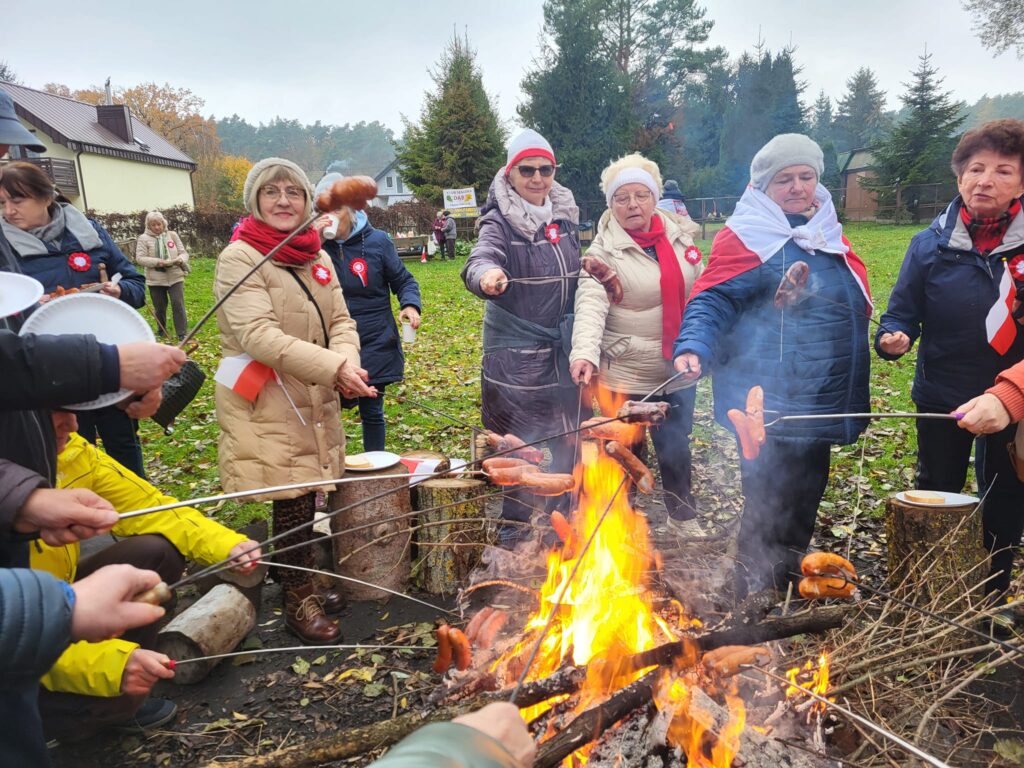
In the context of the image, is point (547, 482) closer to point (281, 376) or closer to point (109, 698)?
point (281, 376)

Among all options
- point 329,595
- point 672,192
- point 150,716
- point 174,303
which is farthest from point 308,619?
point 174,303

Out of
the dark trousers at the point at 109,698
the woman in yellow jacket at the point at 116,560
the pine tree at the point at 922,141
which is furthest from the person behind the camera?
the pine tree at the point at 922,141

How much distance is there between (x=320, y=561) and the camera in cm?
433

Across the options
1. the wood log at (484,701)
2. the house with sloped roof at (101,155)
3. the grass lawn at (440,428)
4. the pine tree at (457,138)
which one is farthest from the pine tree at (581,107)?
the wood log at (484,701)

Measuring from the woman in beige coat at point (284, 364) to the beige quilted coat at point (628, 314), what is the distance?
149 cm

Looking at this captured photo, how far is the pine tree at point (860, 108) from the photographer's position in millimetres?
59769

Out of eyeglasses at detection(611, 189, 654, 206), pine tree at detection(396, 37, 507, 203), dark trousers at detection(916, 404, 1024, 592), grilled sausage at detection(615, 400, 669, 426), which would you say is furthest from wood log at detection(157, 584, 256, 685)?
pine tree at detection(396, 37, 507, 203)

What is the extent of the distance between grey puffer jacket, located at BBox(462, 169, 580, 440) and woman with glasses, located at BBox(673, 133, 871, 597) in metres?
1.01

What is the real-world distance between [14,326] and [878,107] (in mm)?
76744

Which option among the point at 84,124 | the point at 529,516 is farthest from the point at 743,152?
the point at 84,124

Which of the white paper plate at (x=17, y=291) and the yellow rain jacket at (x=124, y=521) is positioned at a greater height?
the white paper plate at (x=17, y=291)

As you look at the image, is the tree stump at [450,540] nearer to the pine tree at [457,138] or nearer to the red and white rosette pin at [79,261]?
the red and white rosette pin at [79,261]

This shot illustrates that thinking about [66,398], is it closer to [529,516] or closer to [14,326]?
[14,326]

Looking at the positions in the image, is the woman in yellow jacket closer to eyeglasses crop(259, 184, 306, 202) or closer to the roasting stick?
eyeglasses crop(259, 184, 306, 202)
